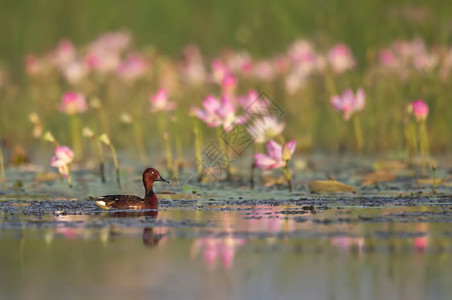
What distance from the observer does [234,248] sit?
6973mm

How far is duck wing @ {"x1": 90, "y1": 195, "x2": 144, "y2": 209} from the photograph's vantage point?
356 inches

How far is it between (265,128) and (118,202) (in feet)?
7.79

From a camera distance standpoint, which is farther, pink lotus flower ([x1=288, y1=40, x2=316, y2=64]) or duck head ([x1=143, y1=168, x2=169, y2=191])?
pink lotus flower ([x1=288, y1=40, x2=316, y2=64])

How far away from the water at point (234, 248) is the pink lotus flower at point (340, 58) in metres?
5.19

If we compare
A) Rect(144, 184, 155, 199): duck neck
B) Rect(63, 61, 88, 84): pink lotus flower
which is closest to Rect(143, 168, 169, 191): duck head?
Rect(144, 184, 155, 199): duck neck

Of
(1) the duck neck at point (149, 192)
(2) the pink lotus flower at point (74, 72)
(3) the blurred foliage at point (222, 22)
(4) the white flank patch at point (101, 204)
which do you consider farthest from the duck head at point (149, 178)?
(2) the pink lotus flower at point (74, 72)

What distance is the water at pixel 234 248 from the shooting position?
577cm

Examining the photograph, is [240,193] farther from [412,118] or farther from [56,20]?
[56,20]

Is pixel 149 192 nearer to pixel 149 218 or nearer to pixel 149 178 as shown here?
pixel 149 178

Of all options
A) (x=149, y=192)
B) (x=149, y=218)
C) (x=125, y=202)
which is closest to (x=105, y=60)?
(x=149, y=192)

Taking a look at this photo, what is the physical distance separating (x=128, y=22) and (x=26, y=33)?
2.87 m

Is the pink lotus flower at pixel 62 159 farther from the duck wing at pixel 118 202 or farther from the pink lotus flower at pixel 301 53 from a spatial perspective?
the pink lotus flower at pixel 301 53

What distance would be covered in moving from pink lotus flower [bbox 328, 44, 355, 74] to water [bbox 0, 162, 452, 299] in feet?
17.0

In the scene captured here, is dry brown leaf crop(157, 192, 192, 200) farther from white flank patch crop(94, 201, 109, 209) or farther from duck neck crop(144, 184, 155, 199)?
white flank patch crop(94, 201, 109, 209)
